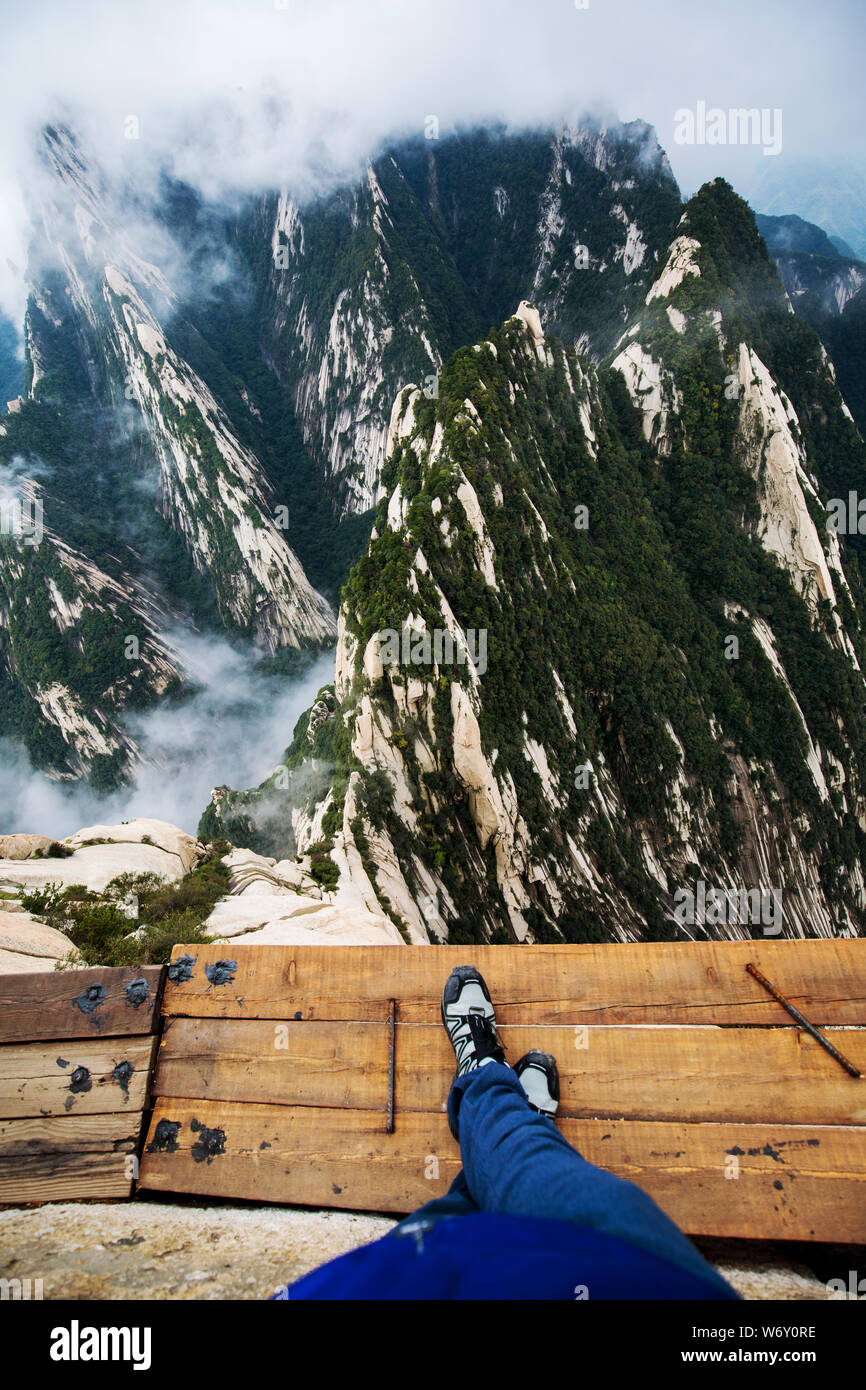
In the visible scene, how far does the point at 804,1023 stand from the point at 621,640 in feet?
116

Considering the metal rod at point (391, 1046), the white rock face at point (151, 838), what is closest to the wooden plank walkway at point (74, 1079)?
the metal rod at point (391, 1046)

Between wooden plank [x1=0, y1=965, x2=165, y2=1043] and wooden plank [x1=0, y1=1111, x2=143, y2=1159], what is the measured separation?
0.46 meters

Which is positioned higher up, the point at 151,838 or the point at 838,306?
the point at 838,306

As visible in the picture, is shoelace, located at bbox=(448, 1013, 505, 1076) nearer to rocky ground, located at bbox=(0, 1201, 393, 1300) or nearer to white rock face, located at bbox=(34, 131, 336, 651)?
rocky ground, located at bbox=(0, 1201, 393, 1300)

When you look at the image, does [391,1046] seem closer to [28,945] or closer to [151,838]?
[28,945]

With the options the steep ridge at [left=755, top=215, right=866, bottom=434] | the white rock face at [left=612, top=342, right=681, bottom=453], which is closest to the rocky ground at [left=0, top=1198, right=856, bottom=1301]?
the white rock face at [left=612, top=342, right=681, bottom=453]

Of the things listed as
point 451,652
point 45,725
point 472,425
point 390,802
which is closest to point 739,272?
point 472,425

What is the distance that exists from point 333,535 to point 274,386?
107 feet

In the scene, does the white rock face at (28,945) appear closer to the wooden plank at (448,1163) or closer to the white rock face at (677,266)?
the wooden plank at (448,1163)

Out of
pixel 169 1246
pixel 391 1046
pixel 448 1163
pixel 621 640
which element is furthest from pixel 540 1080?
pixel 621 640

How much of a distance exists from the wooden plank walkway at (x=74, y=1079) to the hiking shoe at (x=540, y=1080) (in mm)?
2373

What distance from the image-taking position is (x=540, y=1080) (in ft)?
12.6

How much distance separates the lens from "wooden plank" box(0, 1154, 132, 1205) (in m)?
3.62
